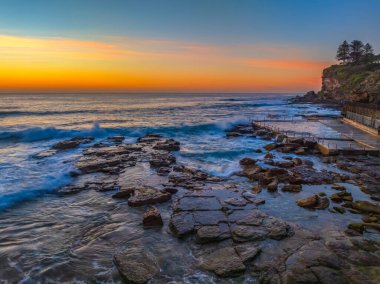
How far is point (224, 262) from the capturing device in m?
9.55

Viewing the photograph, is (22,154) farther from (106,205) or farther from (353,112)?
(353,112)

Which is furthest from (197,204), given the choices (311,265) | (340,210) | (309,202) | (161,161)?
(161,161)

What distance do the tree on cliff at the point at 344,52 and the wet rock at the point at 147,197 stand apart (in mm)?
112991

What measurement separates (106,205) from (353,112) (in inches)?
1606

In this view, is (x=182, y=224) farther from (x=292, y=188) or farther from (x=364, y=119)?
(x=364, y=119)

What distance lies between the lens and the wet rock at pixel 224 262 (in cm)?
913

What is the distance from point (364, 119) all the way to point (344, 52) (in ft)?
274

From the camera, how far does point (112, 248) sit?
35.1 feet

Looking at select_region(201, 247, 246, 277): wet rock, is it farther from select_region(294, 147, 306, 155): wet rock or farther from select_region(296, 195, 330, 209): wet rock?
select_region(294, 147, 306, 155): wet rock

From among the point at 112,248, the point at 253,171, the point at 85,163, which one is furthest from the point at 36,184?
the point at 253,171

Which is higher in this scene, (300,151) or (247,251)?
(247,251)

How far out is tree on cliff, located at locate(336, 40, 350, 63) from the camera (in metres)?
109

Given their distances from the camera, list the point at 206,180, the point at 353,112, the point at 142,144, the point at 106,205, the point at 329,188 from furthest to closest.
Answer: the point at 353,112 < the point at 142,144 < the point at 206,180 < the point at 329,188 < the point at 106,205

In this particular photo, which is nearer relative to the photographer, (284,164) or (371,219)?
(371,219)
